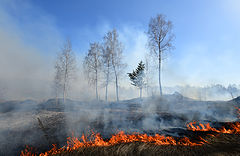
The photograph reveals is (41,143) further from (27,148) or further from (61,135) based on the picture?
(61,135)

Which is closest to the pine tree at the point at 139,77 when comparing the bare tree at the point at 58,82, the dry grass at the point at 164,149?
the bare tree at the point at 58,82

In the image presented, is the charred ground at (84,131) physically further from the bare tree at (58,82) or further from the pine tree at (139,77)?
the pine tree at (139,77)

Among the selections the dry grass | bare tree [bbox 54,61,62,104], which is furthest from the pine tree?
the dry grass

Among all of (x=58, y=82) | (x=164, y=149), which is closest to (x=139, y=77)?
(x=58, y=82)

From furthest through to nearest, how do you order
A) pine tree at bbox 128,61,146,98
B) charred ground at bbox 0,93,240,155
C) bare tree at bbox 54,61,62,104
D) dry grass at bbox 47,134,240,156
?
pine tree at bbox 128,61,146,98
bare tree at bbox 54,61,62,104
charred ground at bbox 0,93,240,155
dry grass at bbox 47,134,240,156

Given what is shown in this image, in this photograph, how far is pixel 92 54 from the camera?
17406 millimetres

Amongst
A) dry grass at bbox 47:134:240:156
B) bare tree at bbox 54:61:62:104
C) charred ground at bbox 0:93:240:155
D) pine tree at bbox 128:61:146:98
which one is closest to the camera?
dry grass at bbox 47:134:240:156

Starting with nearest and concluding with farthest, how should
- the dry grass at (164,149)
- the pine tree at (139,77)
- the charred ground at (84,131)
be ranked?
the dry grass at (164,149), the charred ground at (84,131), the pine tree at (139,77)

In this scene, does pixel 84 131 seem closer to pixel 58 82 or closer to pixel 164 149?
pixel 164 149

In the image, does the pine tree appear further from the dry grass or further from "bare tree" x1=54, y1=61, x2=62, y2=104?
the dry grass

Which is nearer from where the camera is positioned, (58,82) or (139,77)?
(58,82)

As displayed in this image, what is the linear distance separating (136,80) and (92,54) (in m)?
10.1

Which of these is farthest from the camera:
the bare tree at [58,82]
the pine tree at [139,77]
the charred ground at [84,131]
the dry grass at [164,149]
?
the pine tree at [139,77]

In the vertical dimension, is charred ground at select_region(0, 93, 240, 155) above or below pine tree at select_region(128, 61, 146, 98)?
below
